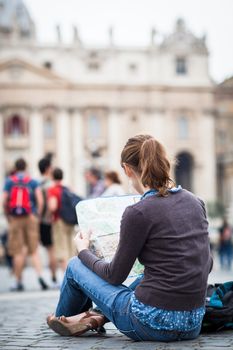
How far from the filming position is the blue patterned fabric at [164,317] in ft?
11.3

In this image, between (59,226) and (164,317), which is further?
(59,226)

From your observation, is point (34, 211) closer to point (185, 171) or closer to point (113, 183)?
point (113, 183)

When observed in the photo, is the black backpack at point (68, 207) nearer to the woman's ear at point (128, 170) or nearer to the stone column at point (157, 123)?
the woman's ear at point (128, 170)

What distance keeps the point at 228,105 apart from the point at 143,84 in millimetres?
6848

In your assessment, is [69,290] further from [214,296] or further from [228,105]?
[228,105]

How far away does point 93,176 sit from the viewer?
31.7 ft

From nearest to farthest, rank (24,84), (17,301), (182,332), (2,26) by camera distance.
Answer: (182,332) → (17,301) → (24,84) → (2,26)

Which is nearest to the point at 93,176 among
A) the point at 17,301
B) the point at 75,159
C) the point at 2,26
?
the point at 17,301

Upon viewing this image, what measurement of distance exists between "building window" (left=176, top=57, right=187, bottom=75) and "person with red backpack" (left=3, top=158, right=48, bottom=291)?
1820 inches

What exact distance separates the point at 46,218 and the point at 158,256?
574 cm

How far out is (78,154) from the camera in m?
51.6

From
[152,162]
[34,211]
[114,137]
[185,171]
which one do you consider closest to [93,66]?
[114,137]

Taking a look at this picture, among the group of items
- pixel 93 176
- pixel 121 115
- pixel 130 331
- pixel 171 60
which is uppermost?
pixel 171 60

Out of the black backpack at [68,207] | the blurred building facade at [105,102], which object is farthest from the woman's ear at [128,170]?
the blurred building facade at [105,102]
